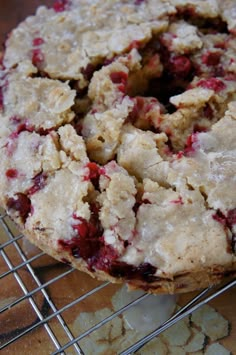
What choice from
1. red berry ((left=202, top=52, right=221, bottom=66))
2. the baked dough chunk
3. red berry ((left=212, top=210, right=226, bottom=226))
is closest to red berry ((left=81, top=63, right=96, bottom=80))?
the baked dough chunk

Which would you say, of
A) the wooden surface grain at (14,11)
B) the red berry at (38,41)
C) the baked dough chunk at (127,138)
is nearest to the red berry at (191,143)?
the baked dough chunk at (127,138)

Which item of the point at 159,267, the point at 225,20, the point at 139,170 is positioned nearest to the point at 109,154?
the point at 139,170

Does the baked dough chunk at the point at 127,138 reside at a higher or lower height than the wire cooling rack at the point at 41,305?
higher

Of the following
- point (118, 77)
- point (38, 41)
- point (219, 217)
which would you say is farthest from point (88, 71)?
point (219, 217)

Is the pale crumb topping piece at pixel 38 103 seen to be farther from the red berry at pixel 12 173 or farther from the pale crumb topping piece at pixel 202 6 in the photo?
the pale crumb topping piece at pixel 202 6

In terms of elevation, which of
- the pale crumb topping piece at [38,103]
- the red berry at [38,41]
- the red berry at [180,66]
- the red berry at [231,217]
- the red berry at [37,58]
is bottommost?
the red berry at [231,217]

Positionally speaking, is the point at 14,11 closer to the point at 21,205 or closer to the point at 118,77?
the point at 118,77

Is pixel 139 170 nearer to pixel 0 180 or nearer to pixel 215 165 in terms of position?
pixel 215 165
